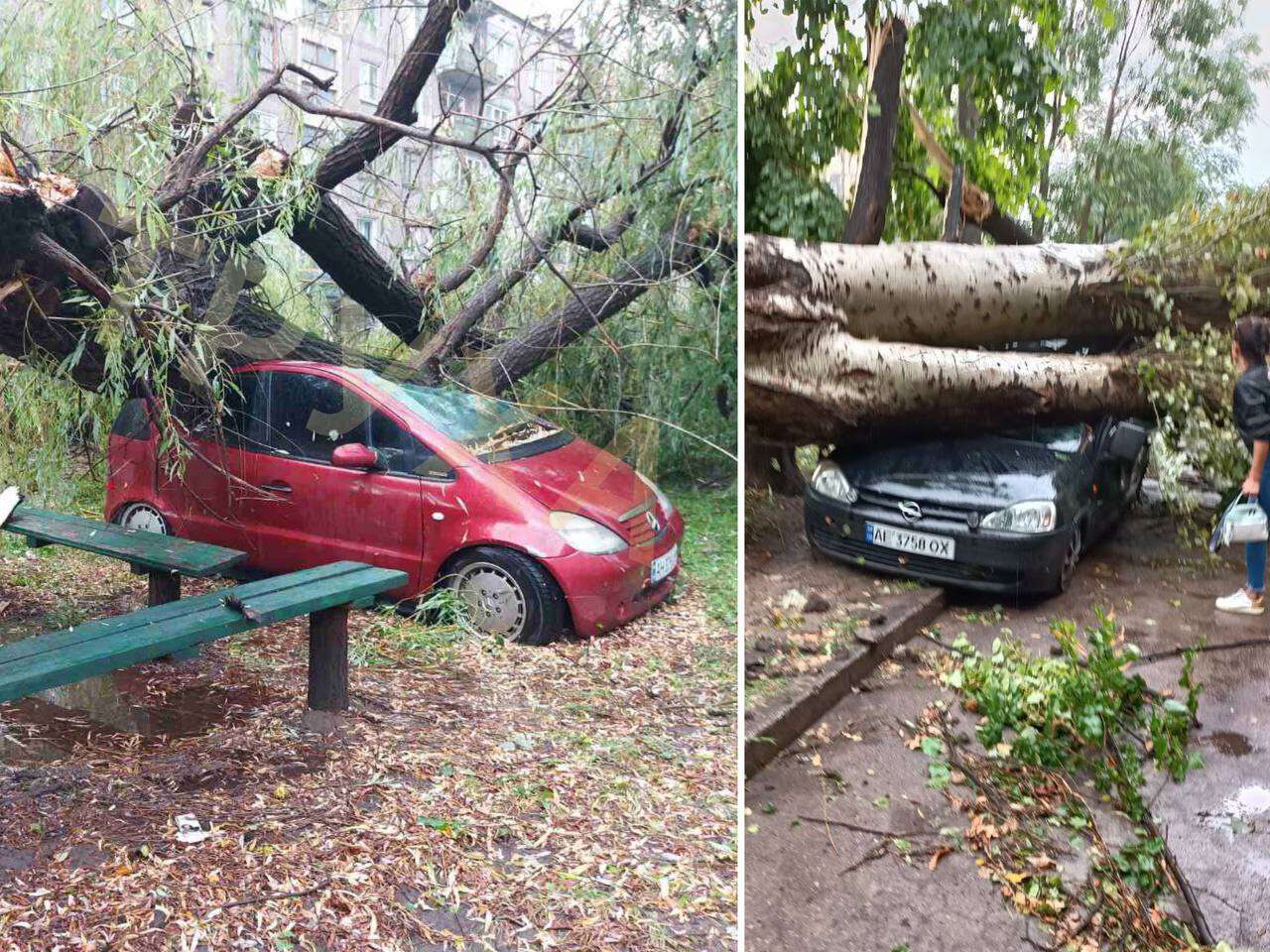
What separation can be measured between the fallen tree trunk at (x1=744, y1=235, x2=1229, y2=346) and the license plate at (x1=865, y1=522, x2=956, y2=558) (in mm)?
269

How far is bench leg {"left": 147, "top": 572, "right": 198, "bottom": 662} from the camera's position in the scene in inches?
74.8

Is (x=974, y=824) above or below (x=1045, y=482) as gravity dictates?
below

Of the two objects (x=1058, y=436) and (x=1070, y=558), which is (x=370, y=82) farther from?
(x=1070, y=558)

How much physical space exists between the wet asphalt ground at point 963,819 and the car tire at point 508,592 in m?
0.64

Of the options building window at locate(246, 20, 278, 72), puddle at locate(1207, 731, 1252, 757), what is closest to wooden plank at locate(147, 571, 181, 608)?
building window at locate(246, 20, 278, 72)

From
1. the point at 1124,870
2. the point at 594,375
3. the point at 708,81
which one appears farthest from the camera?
the point at 594,375

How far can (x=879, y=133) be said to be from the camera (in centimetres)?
152

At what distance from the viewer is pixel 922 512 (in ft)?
4.84

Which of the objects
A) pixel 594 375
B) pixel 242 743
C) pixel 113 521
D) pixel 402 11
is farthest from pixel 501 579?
pixel 402 11

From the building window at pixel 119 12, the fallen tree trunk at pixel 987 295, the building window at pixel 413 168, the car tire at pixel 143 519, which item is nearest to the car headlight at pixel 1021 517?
the fallen tree trunk at pixel 987 295

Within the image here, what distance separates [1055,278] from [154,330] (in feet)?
5.00

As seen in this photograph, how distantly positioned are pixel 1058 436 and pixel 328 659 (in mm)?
1321

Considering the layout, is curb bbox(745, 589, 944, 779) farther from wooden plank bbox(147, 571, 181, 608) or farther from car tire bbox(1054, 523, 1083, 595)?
wooden plank bbox(147, 571, 181, 608)

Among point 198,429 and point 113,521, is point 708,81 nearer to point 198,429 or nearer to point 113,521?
point 198,429
